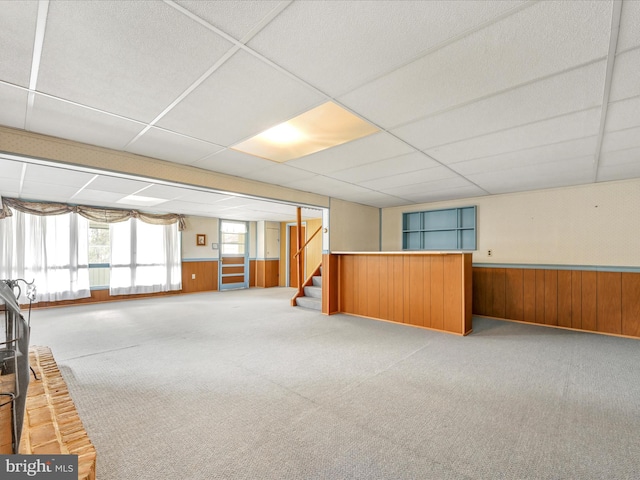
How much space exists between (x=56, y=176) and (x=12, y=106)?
2.56 metres

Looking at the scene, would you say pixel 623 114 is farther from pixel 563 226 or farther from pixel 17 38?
pixel 17 38

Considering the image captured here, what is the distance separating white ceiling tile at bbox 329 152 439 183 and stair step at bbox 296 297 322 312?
258 centimetres

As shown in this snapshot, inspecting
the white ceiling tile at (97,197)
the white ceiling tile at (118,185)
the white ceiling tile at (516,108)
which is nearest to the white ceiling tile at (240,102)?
the white ceiling tile at (516,108)

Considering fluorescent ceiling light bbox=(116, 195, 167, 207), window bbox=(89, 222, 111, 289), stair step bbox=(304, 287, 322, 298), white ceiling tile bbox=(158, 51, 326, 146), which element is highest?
white ceiling tile bbox=(158, 51, 326, 146)

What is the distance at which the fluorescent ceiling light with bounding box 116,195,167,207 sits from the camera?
5895mm

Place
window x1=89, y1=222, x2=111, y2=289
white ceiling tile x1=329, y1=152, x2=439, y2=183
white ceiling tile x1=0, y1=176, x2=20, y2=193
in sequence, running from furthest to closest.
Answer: window x1=89, y1=222, x2=111, y2=289 → white ceiling tile x1=0, y1=176, x2=20, y2=193 → white ceiling tile x1=329, y1=152, x2=439, y2=183

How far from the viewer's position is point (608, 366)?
306 cm

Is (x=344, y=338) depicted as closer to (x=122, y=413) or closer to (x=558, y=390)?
(x=558, y=390)

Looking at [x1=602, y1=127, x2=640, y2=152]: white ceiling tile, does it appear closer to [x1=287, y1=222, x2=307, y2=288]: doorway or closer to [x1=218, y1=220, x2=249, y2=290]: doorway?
[x1=287, y1=222, x2=307, y2=288]: doorway

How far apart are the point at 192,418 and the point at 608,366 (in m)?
A: 3.93

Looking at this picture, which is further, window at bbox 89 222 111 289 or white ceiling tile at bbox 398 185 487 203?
window at bbox 89 222 111 289

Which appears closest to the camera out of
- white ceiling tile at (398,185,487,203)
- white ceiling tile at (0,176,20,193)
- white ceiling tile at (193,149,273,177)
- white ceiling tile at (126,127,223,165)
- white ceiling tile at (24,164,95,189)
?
white ceiling tile at (126,127,223,165)

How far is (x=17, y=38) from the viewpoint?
1470mm

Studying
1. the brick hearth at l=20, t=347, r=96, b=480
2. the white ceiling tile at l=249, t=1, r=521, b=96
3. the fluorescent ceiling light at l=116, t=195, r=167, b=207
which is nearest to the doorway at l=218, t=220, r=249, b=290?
the fluorescent ceiling light at l=116, t=195, r=167, b=207
